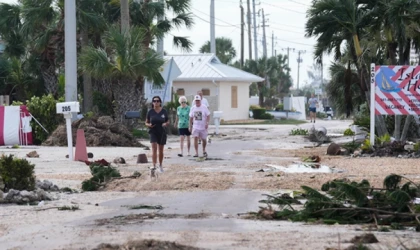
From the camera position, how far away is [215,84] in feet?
184

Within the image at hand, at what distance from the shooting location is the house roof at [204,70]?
55906 mm

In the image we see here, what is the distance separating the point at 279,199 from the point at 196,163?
851 centimetres

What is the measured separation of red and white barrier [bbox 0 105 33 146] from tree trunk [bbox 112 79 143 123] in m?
5.35

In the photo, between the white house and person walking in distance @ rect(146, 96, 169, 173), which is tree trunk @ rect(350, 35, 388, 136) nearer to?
person walking in distance @ rect(146, 96, 169, 173)

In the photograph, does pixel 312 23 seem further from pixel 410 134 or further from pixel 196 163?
pixel 196 163

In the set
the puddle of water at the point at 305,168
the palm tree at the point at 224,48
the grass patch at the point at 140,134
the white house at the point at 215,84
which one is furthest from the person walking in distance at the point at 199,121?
the palm tree at the point at 224,48

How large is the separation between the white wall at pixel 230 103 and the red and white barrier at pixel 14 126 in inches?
1101

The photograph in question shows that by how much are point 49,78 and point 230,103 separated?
20.3 meters

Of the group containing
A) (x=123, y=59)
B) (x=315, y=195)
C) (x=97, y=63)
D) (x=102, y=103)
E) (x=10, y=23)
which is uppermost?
(x=10, y=23)

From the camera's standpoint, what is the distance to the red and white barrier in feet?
94.3

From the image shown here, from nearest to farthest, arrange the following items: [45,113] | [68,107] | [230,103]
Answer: [68,107]
[45,113]
[230,103]

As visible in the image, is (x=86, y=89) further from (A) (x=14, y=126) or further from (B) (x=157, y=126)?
(B) (x=157, y=126)

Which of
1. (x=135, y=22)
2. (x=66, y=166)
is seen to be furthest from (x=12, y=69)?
(x=66, y=166)

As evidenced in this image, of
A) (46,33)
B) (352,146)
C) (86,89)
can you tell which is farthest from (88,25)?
(352,146)
